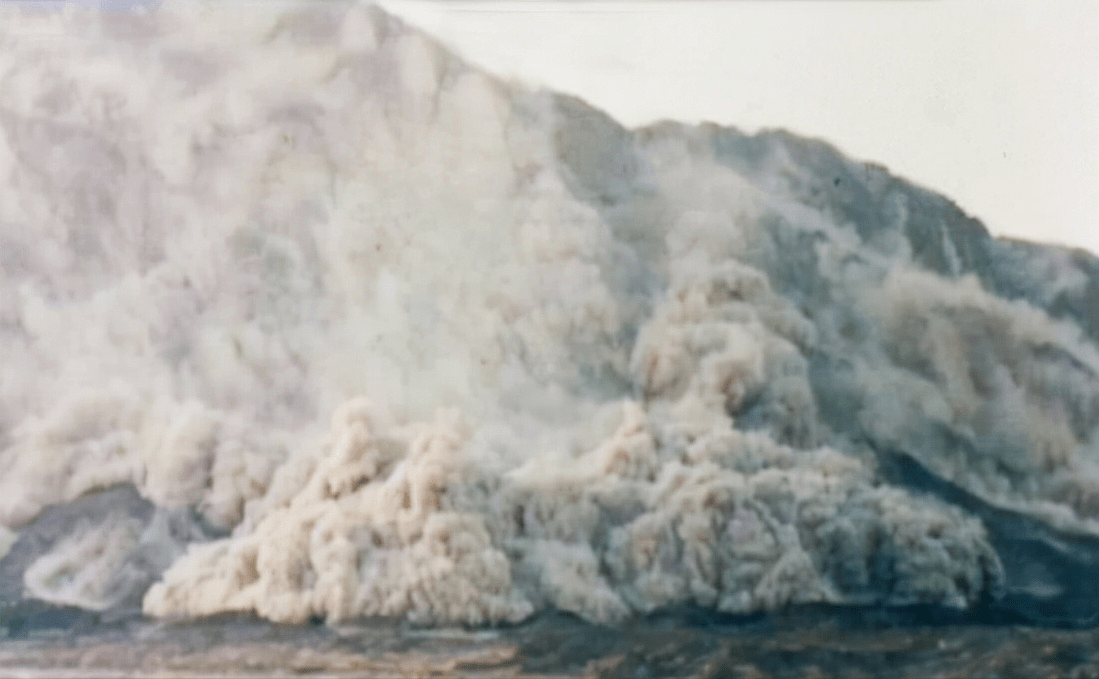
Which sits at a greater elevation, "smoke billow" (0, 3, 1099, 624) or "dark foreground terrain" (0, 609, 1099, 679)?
"smoke billow" (0, 3, 1099, 624)

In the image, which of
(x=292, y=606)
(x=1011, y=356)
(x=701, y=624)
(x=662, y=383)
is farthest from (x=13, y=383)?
(x=1011, y=356)

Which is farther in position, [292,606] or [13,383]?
[13,383]

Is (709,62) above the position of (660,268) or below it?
above

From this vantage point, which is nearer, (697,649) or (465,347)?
(697,649)

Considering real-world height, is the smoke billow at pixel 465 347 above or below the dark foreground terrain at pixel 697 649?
above

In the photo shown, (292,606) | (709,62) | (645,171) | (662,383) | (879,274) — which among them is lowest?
(292,606)

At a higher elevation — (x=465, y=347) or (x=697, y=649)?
(x=465, y=347)

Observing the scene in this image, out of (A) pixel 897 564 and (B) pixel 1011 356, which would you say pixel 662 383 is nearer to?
(A) pixel 897 564
